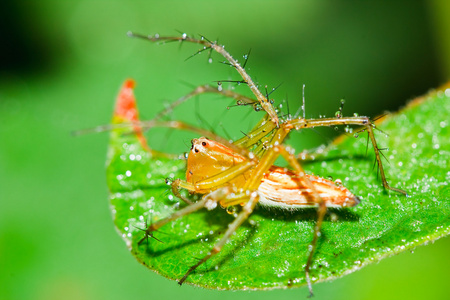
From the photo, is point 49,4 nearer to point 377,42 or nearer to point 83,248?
point 83,248

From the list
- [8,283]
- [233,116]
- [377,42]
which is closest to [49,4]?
[233,116]

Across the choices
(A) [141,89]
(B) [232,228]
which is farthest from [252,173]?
(A) [141,89]

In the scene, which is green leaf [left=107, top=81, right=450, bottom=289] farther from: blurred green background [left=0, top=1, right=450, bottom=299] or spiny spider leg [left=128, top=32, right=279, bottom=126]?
blurred green background [left=0, top=1, right=450, bottom=299]

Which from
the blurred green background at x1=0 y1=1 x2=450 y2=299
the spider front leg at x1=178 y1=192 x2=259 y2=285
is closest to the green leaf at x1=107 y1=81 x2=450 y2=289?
the spider front leg at x1=178 y1=192 x2=259 y2=285

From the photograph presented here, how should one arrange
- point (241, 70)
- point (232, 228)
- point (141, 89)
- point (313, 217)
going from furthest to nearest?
point (141, 89) → point (241, 70) → point (313, 217) → point (232, 228)

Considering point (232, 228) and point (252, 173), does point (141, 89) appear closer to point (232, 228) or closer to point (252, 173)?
point (252, 173)
